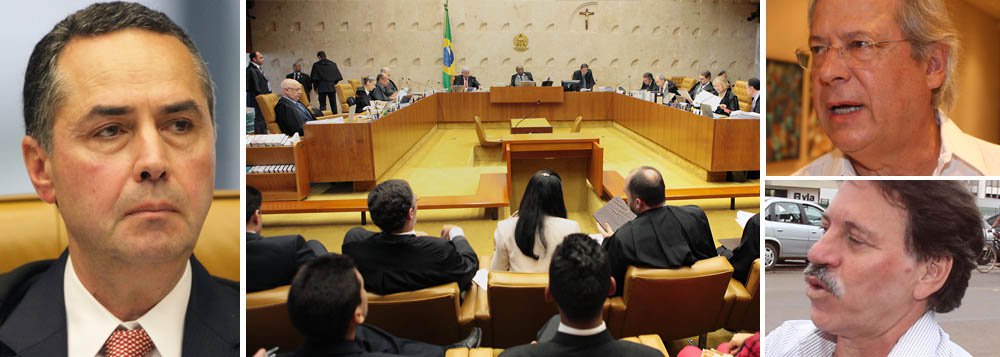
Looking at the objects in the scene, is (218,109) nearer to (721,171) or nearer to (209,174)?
(209,174)

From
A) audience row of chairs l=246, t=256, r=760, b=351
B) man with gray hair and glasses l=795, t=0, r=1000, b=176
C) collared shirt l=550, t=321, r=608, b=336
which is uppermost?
man with gray hair and glasses l=795, t=0, r=1000, b=176

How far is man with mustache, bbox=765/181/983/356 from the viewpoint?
122cm

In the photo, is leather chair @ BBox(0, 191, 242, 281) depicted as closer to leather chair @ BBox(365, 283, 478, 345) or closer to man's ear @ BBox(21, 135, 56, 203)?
man's ear @ BBox(21, 135, 56, 203)

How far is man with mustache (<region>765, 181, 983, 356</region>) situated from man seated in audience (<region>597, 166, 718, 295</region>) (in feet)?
1.99

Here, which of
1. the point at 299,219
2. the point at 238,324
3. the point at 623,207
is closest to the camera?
the point at 238,324

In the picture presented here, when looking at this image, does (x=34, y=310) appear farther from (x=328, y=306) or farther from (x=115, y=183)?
(x=328, y=306)

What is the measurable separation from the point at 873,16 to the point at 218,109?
4.87ft

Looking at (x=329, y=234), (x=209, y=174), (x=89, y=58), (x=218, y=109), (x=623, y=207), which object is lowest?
(x=329, y=234)

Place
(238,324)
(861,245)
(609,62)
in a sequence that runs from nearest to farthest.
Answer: (861,245), (238,324), (609,62)

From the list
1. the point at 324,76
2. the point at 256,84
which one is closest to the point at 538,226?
the point at 256,84

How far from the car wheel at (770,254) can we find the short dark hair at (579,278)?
469 mm

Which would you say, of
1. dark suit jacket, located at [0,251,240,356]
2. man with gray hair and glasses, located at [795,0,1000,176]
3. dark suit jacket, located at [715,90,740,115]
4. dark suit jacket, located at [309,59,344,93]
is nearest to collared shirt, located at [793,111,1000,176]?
man with gray hair and glasses, located at [795,0,1000,176]

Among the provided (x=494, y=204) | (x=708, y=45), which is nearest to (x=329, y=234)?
(x=494, y=204)

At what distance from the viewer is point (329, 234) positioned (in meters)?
3.16
